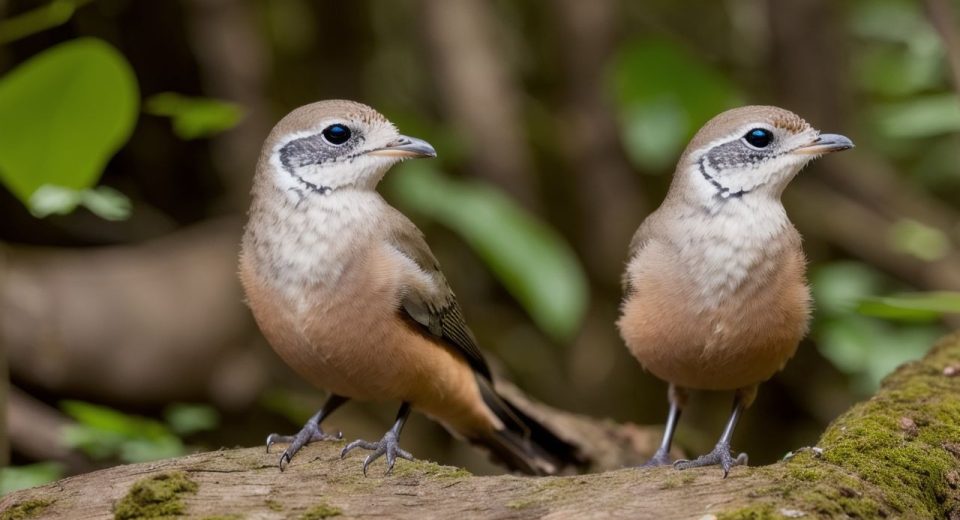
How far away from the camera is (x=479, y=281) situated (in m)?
10.0

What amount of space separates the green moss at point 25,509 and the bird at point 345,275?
0.90 meters

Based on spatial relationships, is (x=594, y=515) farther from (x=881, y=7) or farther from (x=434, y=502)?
(x=881, y=7)

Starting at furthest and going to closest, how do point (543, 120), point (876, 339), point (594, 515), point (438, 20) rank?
point (543, 120) → point (438, 20) → point (876, 339) → point (594, 515)

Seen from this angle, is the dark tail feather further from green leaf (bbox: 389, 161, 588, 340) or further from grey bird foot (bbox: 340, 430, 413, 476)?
green leaf (bbox: 389, 161, 588, 340)

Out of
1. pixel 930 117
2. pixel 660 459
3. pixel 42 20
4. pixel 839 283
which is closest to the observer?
pixel 660 459

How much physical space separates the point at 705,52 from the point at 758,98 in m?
1.30

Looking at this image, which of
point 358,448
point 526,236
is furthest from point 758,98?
point 358,448

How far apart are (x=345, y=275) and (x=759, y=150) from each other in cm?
183

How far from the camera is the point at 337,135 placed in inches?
186

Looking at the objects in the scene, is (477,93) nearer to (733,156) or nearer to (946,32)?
(946,32)

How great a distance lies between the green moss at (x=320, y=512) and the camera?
12.1 feet

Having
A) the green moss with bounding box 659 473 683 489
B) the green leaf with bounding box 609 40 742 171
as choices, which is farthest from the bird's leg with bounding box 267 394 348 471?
the green leaf with bounding box 609 40 742 171

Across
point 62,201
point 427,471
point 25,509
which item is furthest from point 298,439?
point 62,201

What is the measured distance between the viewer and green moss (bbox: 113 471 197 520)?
3688 millimetres
